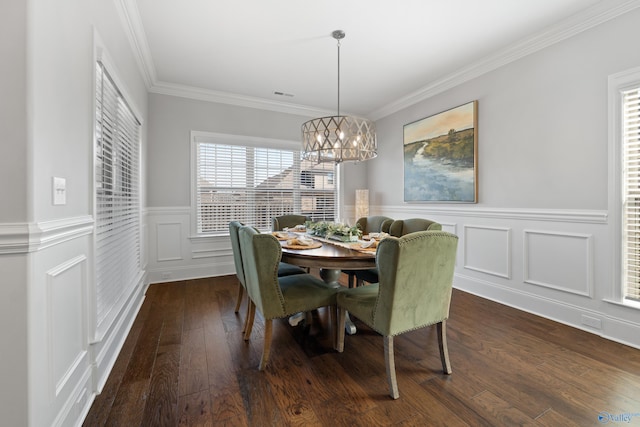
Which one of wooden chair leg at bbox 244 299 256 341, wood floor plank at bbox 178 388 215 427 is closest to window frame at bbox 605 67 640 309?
wooden chair leg at bbox 244 299 256 341

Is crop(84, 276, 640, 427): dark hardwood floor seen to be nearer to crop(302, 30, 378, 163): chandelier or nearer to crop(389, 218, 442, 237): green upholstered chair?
crop(389, 218, 442, 237): green upholstered chair

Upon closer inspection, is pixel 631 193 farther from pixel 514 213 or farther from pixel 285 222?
pixel 285 222

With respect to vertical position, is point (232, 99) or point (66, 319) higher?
point (232, 99)

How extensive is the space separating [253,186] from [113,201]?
2.37m

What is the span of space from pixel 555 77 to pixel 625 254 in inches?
66.7

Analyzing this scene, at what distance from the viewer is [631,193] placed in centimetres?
227

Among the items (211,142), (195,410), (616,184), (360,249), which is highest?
(211,142)

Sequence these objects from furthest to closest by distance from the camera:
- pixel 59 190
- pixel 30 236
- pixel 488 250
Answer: pixel 488 250 < pixel 59 190 < pixel 30 236

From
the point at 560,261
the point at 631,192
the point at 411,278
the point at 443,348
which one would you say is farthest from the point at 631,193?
the point at 411,278

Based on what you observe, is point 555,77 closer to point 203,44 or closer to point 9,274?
point 203,44

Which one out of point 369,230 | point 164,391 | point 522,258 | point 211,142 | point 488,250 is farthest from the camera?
point 211,142

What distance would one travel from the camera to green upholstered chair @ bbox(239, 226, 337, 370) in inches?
73.3

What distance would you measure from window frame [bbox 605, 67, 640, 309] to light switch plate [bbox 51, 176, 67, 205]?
3725mm

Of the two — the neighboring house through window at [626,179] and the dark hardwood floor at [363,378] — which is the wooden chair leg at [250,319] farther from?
the neighboring house through window at [626,179]
